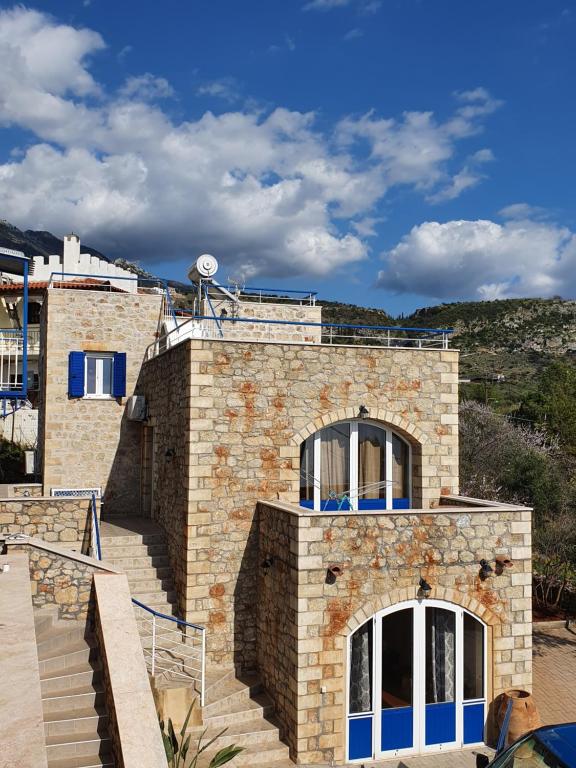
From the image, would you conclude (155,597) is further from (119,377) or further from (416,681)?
(119,377)

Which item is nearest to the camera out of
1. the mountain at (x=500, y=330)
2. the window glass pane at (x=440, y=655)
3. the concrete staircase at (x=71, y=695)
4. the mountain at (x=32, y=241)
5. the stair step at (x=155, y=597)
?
the concrete staircase at (x=71, y=695)

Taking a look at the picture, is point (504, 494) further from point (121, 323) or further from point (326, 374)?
point (121, 323)

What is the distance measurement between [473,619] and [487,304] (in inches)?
2460

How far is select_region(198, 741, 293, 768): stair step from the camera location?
31.8ft

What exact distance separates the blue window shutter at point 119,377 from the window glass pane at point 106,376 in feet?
0.81

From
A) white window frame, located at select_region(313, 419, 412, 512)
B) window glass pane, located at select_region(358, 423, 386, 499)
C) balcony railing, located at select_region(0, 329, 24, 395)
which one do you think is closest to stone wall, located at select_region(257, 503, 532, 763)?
white window frame, located at select_region(313, 419, 412, 512)

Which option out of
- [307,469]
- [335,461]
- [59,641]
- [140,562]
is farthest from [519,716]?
[140,562]

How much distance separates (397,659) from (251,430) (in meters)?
4.58

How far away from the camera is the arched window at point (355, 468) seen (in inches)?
491

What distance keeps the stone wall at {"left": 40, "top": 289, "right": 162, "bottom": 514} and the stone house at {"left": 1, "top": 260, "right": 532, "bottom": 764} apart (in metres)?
1.20

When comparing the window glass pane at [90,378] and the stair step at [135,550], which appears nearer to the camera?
the stair step at [135,550]

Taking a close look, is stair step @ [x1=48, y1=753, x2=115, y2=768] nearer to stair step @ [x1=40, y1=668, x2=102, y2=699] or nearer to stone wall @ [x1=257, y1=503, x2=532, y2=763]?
stair step @ [x1=40, y1=668, x2=102, y2=699]

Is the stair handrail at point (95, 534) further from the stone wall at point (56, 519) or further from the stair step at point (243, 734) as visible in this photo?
the stair step at point (243, 734)

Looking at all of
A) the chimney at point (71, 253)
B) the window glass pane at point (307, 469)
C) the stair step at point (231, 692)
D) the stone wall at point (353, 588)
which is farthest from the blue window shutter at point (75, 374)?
the chimney at point (71, 253)
